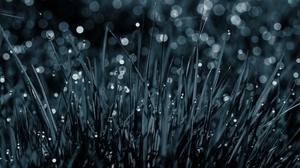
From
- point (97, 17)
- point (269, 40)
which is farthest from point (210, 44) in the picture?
point (97, 17)

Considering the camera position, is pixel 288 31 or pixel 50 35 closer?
pixel 50 35

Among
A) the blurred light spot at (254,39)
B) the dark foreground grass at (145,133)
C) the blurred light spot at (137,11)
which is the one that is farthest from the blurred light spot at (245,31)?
the dark foreground grass at (145,133)

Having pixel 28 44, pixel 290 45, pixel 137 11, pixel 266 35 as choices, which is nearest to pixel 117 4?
pixel 137 11

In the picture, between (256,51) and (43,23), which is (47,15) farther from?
(256,51)

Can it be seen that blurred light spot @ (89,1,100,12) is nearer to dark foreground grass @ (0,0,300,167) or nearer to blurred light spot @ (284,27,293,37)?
blurred light spot @ (284,27,293,37)

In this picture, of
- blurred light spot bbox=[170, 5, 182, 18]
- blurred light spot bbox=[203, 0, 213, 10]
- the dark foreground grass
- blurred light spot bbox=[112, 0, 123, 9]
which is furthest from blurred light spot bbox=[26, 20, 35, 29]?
the dark foreground grass

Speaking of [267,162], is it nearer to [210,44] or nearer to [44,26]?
[210,44]

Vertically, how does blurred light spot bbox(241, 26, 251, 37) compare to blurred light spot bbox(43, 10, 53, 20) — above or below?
below

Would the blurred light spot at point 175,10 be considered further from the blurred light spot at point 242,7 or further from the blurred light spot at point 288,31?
the blurred light spot at point 288,31
